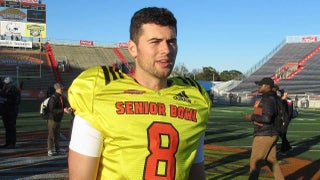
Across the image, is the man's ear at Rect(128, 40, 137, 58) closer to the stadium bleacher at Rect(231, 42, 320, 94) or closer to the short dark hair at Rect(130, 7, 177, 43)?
the short dark hair at Rect(130, 7, 177, 43)

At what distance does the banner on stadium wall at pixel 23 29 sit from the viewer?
42.7 m

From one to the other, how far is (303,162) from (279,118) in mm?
3042

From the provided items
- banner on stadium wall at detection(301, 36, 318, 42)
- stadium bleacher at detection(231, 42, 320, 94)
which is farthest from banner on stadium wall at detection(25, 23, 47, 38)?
banner on stadium wall at detection(301, 36, 318, 42)

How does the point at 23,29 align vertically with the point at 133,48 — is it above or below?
above

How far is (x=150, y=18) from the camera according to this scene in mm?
1959

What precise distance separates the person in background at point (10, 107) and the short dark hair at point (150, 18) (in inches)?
345

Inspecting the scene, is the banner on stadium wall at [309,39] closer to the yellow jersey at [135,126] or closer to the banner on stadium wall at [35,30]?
the banner on stadium wall at [35,30]

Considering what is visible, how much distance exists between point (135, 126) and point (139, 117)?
47 mm

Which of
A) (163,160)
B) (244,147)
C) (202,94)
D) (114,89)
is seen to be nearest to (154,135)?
(163,160)

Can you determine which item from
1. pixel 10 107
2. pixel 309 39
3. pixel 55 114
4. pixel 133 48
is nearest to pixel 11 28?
pixel 309 39

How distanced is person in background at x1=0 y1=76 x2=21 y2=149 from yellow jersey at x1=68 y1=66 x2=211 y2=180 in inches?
344

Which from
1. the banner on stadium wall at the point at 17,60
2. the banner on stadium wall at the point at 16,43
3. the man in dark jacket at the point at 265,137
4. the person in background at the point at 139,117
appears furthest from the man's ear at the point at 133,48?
the banner on stadium wall at the point at 16,43

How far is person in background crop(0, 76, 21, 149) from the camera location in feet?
33.1

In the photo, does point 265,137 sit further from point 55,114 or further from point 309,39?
point 309,39
